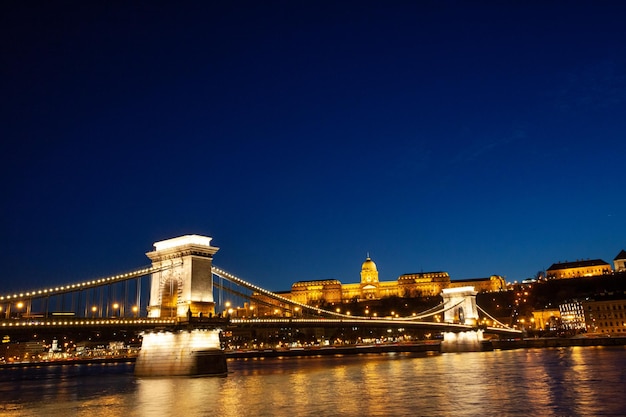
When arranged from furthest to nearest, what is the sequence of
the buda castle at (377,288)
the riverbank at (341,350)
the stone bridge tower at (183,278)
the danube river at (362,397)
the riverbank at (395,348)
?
1. the buda castle at (377,288)
2. the riverbank at (341,350)
3. the riverbank at (395,348)
4. the stone bridge tower at (183,278)
5. the danube river at (362,397)

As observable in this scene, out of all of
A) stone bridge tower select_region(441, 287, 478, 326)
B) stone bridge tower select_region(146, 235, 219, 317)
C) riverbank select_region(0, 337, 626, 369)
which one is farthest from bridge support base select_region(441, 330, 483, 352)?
stone bridge tower select_region(146, 235, 219, 317)

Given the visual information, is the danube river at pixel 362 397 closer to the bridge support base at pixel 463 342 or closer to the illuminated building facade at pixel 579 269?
the bridge support base at pixel 463 342

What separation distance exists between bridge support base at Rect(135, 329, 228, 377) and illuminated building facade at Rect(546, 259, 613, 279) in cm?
14672

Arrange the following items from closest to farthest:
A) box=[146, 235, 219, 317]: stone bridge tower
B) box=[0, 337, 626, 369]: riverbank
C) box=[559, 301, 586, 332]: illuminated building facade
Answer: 1. box=[146, 235, 219, 317]: stone bridge tower
2. box=[0, 337, 626, 369]: riverbank
3. box=[559, 301, 586, 332]: illuminated building facade

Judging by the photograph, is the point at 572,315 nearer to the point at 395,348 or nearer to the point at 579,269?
the point at 395,348

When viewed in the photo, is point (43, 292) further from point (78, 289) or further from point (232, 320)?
point (232, 320)

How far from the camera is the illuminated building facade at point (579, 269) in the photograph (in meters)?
161

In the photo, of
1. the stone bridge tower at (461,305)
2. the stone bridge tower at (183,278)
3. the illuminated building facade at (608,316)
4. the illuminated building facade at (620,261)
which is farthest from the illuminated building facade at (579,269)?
the stone bridge tower at (183,278)

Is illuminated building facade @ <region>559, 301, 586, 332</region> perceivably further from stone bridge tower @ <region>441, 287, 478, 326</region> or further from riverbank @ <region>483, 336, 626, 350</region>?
stone bridge tower @ <region>441, 287, 478, 326</region>

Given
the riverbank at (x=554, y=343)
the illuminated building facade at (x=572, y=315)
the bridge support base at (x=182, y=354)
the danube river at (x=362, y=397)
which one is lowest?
the danube river at (x=362, y=397)

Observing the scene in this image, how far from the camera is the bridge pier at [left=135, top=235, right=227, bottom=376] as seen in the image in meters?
36.9

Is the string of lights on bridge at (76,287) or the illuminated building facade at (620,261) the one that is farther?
the illuminated building facade at (620,261)

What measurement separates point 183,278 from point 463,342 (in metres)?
50.2

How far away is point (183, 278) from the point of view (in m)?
39.6
